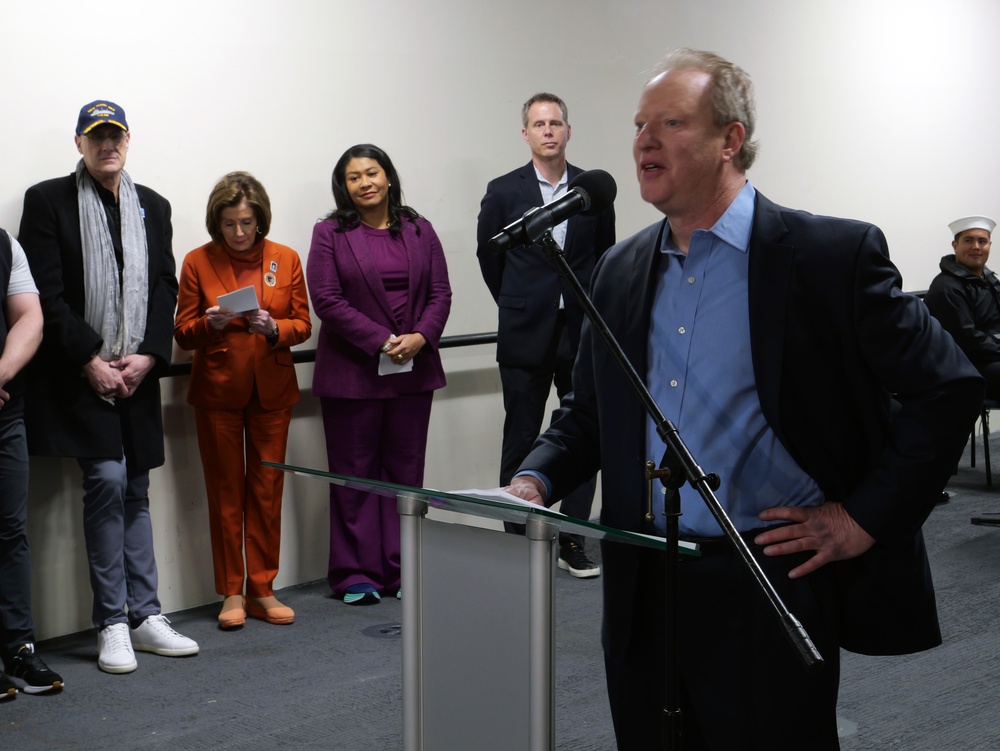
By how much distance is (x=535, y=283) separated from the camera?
463 cm

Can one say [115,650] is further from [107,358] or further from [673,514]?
[673,514]

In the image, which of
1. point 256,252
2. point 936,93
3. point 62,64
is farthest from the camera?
point 936,93

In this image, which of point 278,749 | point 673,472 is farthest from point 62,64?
point 673,472

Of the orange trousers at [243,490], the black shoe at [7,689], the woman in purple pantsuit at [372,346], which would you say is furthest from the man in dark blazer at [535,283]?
the black shoe at [7,689]

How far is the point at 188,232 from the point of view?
427 centimetres

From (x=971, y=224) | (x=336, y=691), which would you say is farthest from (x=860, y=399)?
(x=971, y=224)

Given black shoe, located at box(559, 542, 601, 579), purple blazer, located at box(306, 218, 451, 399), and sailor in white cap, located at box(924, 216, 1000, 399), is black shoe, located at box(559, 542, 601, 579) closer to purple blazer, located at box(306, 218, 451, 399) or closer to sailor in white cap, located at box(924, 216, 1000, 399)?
purple blazer, located at box(306, 218, 451, 399)

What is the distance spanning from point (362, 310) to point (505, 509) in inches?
118

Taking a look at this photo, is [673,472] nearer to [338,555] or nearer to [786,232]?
[786,232]

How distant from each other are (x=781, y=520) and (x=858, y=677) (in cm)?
203

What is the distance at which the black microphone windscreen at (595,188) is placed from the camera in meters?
1.81

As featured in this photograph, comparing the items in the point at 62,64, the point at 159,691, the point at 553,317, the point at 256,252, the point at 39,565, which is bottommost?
the point at 159,691

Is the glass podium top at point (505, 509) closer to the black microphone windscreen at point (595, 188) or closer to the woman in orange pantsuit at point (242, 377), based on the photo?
the black microphone windscreen at point (595, 188)

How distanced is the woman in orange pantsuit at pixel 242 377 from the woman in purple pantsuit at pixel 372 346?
165 millimetres
